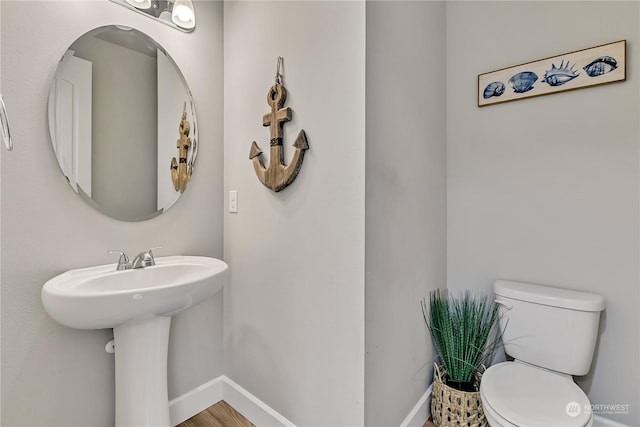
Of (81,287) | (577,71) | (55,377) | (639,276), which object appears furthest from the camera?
(577,71)

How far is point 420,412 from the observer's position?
4.61 feet

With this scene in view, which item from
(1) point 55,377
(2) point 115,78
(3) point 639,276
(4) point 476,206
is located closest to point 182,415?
(1) point 55,377

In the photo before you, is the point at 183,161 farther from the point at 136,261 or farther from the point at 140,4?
the point at 140,4

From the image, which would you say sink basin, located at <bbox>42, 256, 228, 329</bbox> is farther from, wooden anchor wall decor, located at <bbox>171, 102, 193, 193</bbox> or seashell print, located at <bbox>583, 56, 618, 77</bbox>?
seashell print, located at <bbox>583, 56, 618, 77</bbox>

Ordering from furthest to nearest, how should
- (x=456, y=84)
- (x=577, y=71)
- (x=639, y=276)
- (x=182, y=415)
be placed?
(x=456, y=84) < (x=182, y=415) < (x=577, y=71) < (x=639, y=276)

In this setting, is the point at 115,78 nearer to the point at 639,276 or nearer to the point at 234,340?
the point at 234,340

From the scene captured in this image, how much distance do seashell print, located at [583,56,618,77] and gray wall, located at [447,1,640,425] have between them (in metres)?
0.06

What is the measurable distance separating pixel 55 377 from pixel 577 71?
2.64 m

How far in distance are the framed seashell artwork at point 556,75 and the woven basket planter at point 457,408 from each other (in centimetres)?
151

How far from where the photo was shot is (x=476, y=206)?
1.65 metres

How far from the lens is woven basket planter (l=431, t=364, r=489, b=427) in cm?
131
